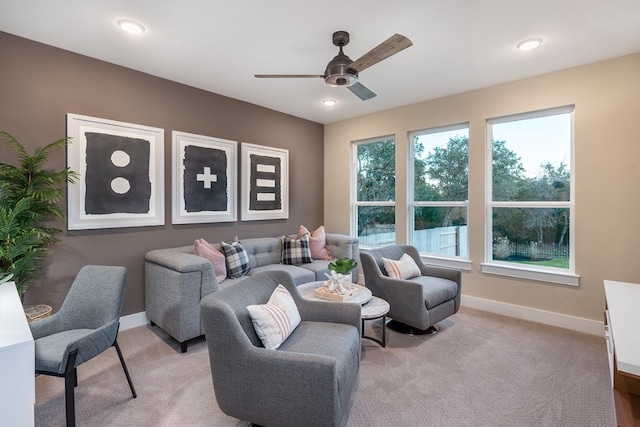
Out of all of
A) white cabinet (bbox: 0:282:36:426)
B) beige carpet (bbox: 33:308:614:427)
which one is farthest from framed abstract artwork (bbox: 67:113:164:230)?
white cabinet (bbox: 0:282:36:426)

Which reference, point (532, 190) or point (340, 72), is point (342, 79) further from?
point (532, 190)

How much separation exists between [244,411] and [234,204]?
2.87m

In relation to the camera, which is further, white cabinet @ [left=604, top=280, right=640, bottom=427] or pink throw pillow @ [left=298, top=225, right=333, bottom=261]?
pink throw pillow @ [left=298, top=225, right=333, bottom=261]

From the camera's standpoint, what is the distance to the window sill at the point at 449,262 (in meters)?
3.93

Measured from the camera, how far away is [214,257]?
3324mm

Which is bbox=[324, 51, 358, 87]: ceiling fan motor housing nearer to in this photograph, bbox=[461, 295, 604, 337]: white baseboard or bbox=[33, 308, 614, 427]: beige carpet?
bbox=[33, 308, 614, 427]: beige carpet

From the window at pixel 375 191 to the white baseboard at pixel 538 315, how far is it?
1.39 m

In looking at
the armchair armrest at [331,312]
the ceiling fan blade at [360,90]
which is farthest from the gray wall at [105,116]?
the armchair armrest at [331,312]

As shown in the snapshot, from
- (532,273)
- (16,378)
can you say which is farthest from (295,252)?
(16,378)

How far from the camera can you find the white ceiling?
2205 millimetres

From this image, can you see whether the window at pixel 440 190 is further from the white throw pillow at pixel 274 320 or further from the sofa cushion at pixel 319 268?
the white throw pillow at pixel 274 320

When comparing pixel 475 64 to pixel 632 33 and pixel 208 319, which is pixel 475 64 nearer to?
pixel 632 33

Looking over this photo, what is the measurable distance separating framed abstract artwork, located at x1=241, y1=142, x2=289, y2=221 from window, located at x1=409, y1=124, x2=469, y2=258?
6.26ft

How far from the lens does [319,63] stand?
3.10 m
